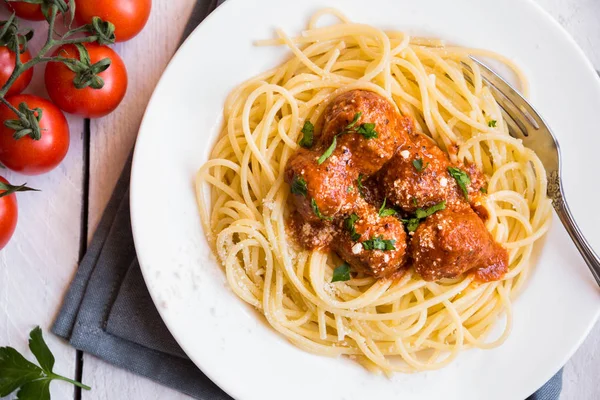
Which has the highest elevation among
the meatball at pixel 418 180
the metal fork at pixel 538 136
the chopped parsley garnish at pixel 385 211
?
the metal fork at pixel 538 136

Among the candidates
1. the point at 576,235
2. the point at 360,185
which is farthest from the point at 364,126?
the point at 576,235

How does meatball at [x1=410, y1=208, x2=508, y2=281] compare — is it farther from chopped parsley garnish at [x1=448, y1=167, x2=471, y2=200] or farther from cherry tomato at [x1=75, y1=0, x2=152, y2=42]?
cherry tomato at [x1=75, y1=0, x2=152, y2=42]

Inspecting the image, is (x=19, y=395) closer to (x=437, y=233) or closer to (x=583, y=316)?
(x=437, y=233)

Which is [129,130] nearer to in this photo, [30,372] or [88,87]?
[88,87]

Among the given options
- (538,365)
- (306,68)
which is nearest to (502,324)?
(538,365)

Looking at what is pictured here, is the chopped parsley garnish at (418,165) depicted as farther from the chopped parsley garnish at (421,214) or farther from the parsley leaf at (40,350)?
the parsley leaf at (40,350)

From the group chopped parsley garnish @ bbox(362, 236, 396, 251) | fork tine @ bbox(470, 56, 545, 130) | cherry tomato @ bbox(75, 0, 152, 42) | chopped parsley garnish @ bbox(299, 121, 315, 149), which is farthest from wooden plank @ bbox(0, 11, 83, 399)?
fork tine @ bbox(470, 56, 545, 130)

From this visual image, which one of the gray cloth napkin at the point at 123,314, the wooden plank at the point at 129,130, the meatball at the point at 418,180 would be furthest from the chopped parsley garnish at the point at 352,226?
the wooden plank at the point at 129,130

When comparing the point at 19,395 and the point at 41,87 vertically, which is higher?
the point at 41,87
